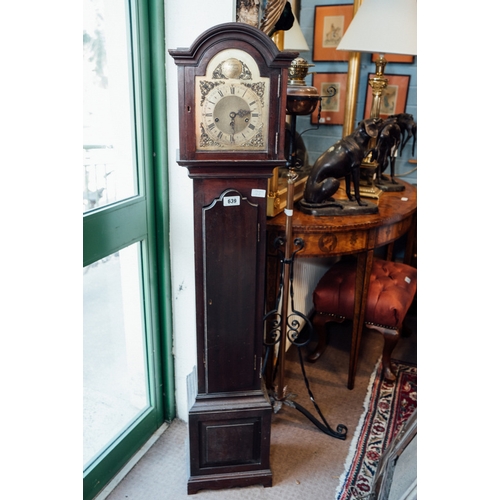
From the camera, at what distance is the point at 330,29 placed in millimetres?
2568

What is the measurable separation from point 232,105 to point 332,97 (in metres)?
1.67

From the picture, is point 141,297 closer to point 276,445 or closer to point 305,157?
point 276,445

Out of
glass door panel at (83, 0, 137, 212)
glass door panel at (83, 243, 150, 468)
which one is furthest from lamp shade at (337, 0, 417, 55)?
glass door panel at (83, 243, 150, 468)

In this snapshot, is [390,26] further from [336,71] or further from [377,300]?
[377,300]

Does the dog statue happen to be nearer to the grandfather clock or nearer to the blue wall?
the grandfather clock

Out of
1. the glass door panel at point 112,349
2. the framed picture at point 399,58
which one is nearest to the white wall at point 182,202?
the glass door panel at point 112,349

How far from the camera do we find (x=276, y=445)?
186 cm

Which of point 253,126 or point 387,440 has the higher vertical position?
point 253,126

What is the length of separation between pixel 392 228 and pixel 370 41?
0.86 m

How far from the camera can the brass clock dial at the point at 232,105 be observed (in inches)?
47.4

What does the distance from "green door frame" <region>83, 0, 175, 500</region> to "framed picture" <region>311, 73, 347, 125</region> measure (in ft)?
4.57

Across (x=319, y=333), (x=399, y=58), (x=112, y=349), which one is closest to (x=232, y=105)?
(x=112, y=349)

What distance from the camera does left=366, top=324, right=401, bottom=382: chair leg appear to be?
2.17 m
